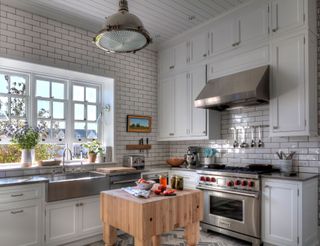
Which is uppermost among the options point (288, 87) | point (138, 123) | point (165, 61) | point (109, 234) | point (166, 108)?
point (165, 61)

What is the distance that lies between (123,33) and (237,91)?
6.70 ft

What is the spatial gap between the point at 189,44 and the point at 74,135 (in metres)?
2.68

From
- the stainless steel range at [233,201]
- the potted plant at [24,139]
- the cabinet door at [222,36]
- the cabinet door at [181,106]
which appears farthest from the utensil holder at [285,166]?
the potted plant at [24,139]

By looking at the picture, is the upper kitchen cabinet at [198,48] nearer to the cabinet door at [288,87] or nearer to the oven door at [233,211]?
the cabinet door at [288,87]

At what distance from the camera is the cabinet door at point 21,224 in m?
2.92

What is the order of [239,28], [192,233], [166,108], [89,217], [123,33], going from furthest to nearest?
[166,108] < [239,28] < [89,217] < [192,233] < [123,33]

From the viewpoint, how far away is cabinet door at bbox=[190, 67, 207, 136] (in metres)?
4.51

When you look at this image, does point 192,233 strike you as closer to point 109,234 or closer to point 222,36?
point 109,234

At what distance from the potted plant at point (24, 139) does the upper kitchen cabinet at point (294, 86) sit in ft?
11.3

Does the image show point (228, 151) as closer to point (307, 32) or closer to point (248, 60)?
point (248, 60)

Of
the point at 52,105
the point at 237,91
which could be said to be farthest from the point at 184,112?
the point at 52,105

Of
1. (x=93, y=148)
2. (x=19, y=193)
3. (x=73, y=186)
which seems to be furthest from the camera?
(x=93, y=148)

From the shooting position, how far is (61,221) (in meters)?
3.37

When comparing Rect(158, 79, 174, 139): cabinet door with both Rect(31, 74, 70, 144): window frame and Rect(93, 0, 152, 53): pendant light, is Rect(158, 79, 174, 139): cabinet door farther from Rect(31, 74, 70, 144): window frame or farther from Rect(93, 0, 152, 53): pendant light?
Rect(93, 0, 152, 53): pendant light
